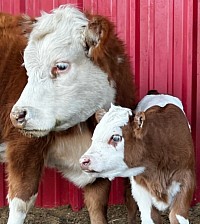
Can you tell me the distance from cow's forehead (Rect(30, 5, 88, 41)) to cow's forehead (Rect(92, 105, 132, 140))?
0.64 meters

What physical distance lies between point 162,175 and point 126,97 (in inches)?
27.9

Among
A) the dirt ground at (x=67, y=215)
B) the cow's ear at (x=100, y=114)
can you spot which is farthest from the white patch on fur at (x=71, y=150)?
the dirt ground at (x=67, y=215)

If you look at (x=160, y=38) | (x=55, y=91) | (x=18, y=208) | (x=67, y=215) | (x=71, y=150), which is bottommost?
(x=67, y=215)

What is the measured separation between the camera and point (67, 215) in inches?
234

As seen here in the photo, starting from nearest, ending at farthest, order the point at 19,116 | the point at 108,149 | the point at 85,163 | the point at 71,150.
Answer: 1. the point at 85,163
2. the point at 108,149
3. the point at 19,116
4. the point at 71,150

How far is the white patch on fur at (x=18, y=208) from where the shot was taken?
15.5 ft

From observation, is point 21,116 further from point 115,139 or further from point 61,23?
point 61,23

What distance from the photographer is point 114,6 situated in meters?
5.81

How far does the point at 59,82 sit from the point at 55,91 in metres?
0.07

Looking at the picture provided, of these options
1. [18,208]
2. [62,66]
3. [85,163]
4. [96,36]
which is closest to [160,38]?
[96,36]

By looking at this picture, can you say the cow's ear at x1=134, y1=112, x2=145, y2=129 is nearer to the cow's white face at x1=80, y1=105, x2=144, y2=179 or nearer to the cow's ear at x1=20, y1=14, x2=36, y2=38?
the cow's white face at x1=80, y1=105, x2=144, y2=179

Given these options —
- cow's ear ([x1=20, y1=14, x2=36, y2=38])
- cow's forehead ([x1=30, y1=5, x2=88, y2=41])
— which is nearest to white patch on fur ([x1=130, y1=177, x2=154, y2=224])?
cow's forehead ([x1=30, y1=5, x2=88, y2=41])

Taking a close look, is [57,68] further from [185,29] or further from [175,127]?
[185,29]

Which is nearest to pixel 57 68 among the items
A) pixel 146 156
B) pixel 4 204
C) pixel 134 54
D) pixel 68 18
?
pixel 68 18
